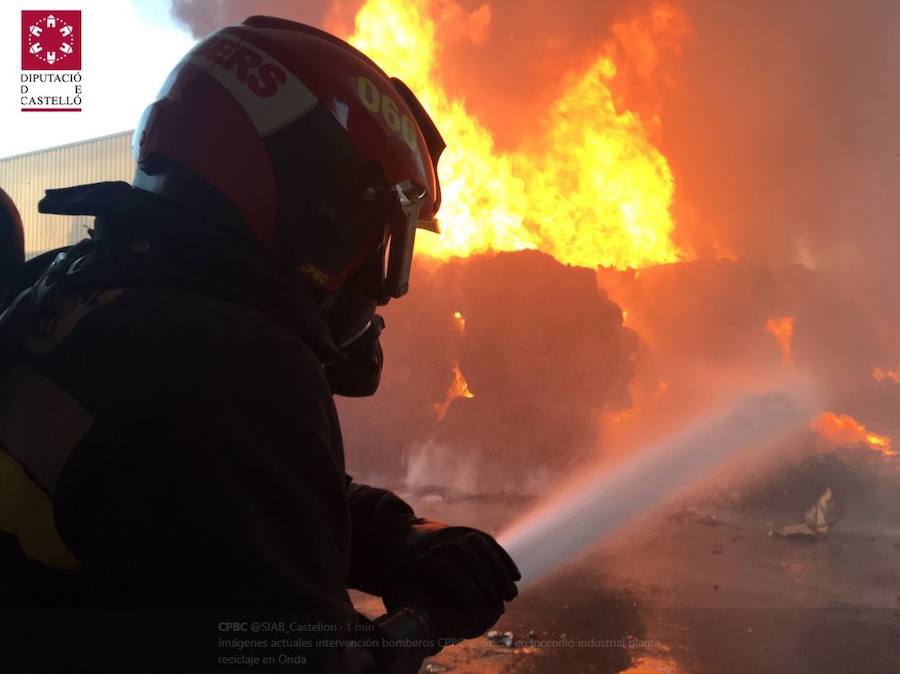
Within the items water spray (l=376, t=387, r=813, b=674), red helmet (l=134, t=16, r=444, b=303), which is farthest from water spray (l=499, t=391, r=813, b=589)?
red helmet (l=134, t=16, r=444, b=303)

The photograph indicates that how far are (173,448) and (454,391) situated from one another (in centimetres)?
861

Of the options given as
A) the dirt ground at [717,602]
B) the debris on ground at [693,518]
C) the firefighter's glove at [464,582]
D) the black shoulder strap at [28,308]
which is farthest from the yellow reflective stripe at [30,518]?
the debris on ground at [693,518]

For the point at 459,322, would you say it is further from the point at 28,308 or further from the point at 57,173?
the point at 28,308

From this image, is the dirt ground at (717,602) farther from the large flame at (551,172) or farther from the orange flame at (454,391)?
the large flame at (551,172)

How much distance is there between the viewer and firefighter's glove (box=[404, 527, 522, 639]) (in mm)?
1251

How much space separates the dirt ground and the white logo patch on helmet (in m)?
3.02

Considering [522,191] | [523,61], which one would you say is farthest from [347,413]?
[523,61]

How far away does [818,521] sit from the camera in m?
5.85

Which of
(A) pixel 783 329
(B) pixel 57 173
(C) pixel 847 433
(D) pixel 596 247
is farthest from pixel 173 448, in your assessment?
(A) pixel 783 329

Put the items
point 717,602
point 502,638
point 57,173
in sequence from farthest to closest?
point 57,173
point 717,602
point 502,638

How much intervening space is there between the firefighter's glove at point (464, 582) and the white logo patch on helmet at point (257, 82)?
87 centimetres

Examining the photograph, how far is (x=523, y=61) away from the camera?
30.5 feet

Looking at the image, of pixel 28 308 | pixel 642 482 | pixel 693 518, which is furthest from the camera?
pixel 642 482

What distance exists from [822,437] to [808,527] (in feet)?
6.93
